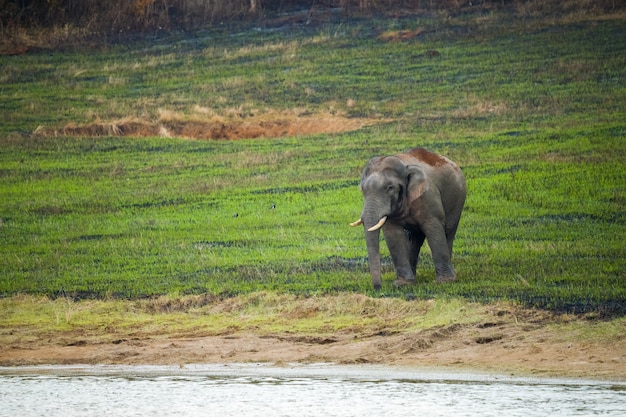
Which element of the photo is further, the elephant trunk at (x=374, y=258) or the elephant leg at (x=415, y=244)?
the elephant leg at (x=415, y=244)

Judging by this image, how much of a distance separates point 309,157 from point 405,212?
589 inches

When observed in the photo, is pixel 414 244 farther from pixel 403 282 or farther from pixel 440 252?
pixel 403 282

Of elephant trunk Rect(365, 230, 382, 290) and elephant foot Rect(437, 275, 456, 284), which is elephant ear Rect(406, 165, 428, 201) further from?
elephant foot Rect(437, 275, 456, 284)

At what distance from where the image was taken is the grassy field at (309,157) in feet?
64.4

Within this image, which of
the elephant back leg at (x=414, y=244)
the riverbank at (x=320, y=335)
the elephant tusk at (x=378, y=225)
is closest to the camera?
the riverbank at (x=320, y=335)

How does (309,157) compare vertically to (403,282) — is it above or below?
below

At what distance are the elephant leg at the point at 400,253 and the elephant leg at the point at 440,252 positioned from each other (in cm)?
37

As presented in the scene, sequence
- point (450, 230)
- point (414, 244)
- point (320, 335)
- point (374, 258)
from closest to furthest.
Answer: point (320, 335), point (374, 258), point (414, 244), point (450, 230)

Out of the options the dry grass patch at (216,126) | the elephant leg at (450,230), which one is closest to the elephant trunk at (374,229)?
the elephant leg at (450,230)

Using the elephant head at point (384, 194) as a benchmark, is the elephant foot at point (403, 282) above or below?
below

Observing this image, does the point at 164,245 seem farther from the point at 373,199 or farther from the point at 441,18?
the point at 441,18

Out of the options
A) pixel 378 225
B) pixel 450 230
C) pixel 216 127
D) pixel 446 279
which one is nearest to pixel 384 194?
pixel 378 225

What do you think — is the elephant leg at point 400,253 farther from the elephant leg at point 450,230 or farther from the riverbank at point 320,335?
the riverbank at point 320,335

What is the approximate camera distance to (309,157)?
33.3 meters
